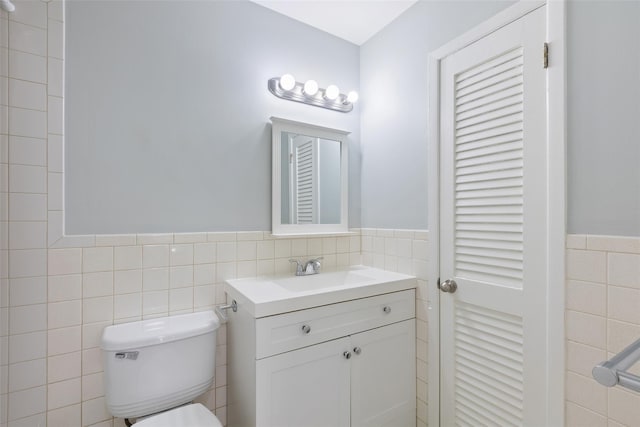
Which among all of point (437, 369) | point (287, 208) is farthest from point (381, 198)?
point (437, 369)

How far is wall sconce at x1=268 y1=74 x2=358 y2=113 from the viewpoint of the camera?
69.5 inches

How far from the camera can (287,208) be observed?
1.82 m

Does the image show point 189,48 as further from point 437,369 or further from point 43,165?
point 437,369

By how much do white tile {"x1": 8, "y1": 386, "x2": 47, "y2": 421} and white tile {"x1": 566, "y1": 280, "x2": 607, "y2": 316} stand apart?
205 cm

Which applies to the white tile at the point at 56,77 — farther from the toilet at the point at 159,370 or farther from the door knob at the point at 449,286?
the door knob at the point at 449,286

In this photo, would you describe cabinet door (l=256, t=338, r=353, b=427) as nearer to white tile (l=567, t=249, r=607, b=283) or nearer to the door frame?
the door frame

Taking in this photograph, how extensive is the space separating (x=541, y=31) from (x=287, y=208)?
139cm

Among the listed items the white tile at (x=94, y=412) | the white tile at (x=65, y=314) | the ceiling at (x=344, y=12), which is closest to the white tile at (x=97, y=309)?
the white tile at (x=65, y=314)

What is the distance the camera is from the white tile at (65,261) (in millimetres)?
1257

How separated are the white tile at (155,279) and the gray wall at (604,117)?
1698 millimetres

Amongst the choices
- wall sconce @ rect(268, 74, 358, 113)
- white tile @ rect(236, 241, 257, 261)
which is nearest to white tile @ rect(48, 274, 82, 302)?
white tile @ rect(236, 241, 257, 261)

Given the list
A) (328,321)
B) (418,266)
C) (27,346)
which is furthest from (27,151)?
(418,266)

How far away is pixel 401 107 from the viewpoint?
1.80m

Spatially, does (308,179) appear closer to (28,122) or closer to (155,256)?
(155,256)
